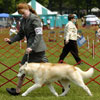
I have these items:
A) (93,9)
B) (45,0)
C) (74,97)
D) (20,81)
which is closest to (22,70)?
(20,81)

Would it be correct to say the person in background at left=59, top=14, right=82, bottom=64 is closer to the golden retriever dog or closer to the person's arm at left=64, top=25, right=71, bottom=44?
the person's arm at left=64, top=25, right=71, bottom=44

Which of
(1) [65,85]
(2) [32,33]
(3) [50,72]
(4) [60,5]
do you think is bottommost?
(1) [65,85]

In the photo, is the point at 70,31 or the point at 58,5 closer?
the point at 70,31

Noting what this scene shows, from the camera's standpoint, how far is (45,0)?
190ft

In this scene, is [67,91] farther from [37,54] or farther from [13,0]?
[13,0]

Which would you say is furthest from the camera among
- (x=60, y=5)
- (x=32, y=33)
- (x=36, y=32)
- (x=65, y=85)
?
(x=60, y=5)

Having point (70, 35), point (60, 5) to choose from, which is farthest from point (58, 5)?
point (70, 35)

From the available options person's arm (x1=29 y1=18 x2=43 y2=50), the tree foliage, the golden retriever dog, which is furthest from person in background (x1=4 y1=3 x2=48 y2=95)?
the tree foliage

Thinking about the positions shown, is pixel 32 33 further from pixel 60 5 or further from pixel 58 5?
pixel 58 5

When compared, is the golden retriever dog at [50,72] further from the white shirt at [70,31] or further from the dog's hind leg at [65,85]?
the white shirt at [70,31]

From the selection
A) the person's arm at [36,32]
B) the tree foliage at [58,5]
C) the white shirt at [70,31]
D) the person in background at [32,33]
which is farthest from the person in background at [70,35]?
the tree foliage at [58,5]

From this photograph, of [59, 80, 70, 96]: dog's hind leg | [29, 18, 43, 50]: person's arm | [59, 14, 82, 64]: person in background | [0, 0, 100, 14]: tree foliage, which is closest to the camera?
[29, 18, 43, 50]: person's arm

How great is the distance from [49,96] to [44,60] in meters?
0.64

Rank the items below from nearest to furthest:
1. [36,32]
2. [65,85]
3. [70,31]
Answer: [36,32] → [65,85] → [70,31]
